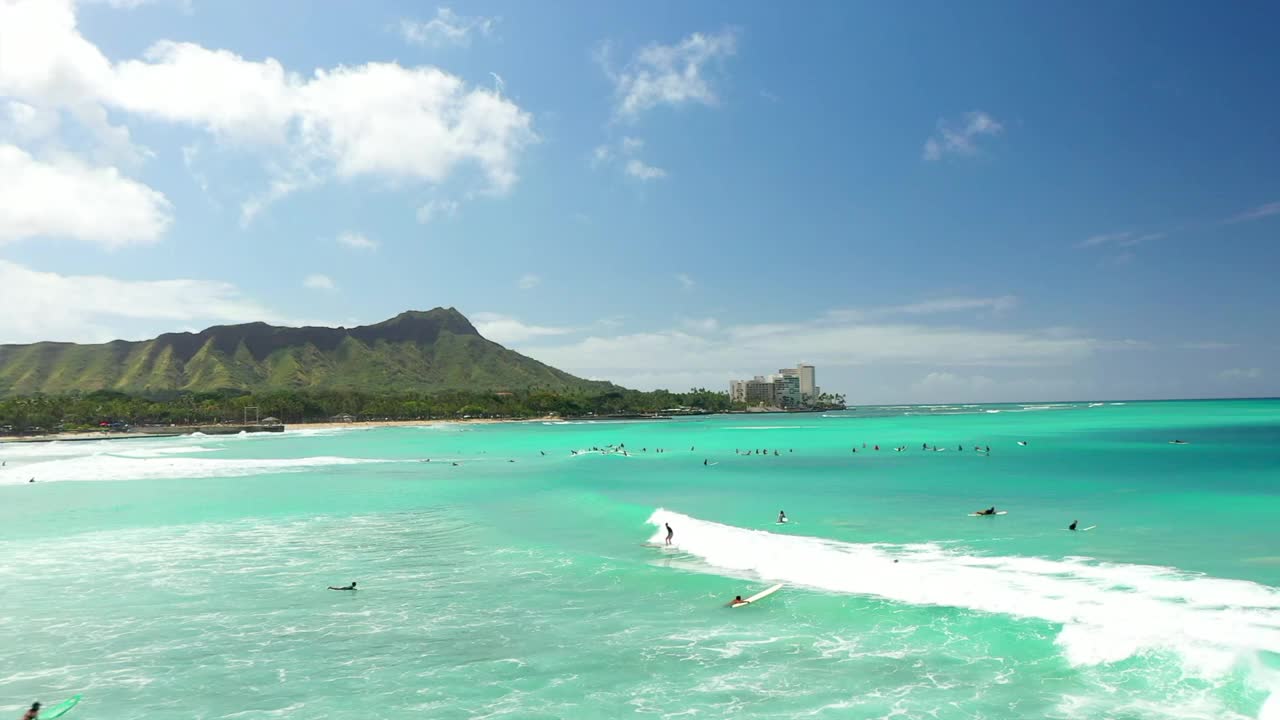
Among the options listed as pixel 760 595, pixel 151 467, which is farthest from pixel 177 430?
pixel 760 595

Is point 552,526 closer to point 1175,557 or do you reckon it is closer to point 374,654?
point 374,654

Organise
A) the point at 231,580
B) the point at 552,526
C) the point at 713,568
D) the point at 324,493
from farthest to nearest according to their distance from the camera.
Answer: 1. the point at 324,493
2. the point at 552,526
3. the point at 713,568
4. the point at 231,580

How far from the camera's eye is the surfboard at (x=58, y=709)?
12367 mm

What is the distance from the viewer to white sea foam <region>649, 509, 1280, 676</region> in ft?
51.5

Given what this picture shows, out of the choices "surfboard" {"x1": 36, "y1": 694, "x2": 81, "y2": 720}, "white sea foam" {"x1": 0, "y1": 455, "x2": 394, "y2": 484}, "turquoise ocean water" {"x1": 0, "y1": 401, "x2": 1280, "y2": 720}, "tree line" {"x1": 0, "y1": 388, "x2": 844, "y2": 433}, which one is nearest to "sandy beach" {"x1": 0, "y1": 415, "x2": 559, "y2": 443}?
"tree line" {"x1": 0, "y1": 388, "x2": 844, "y2": 433}

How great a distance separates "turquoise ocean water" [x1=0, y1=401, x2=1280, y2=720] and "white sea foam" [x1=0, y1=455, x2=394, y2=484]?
53.6 feet

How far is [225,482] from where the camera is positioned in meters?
51.5

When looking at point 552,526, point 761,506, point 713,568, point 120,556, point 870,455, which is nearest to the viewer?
point 713,568

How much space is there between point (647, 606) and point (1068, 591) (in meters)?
11.5

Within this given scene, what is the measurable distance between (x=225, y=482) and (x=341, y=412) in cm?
14824

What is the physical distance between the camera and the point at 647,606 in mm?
18984

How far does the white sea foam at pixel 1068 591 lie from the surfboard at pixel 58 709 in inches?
640

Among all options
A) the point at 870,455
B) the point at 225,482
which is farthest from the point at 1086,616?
the point at 870,455

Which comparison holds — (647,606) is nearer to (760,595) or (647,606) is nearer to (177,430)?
(760,595)
